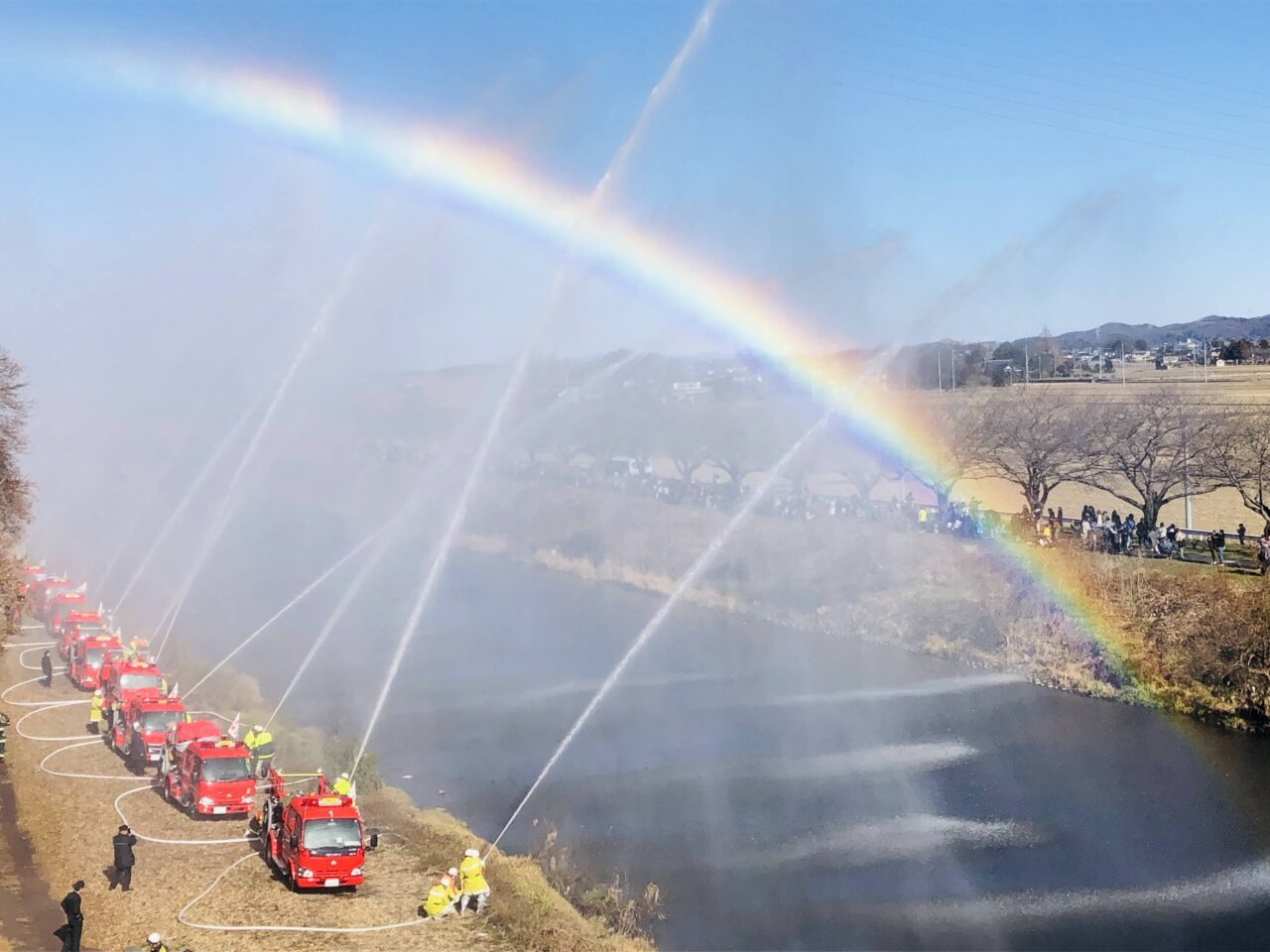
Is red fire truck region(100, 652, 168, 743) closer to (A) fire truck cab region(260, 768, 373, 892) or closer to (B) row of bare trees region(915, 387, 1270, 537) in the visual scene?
(A) fire truck cab region(260, 768, 373, 892)

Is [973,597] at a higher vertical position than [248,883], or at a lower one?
higher

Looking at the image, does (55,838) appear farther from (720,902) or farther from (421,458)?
(421,458)

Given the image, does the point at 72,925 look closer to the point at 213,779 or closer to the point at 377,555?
the point at 213,779

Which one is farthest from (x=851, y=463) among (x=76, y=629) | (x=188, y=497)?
(x=76, y=629)

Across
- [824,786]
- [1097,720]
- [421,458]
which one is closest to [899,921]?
[824,786]

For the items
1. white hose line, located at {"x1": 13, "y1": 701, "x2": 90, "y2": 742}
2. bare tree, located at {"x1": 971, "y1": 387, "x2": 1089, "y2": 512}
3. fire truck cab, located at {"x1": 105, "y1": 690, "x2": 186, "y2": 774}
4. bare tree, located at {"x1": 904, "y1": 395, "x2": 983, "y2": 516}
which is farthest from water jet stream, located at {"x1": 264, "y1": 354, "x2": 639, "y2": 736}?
bare tree, located at {"x1": 971, "y1": 387, "x2": 1089, "y2": 512}

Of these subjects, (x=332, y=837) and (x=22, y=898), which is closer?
(x=22, y=898)

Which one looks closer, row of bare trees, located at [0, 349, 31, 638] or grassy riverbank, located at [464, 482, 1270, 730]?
row of bare trees, located at [0, 349, 31, 638]
